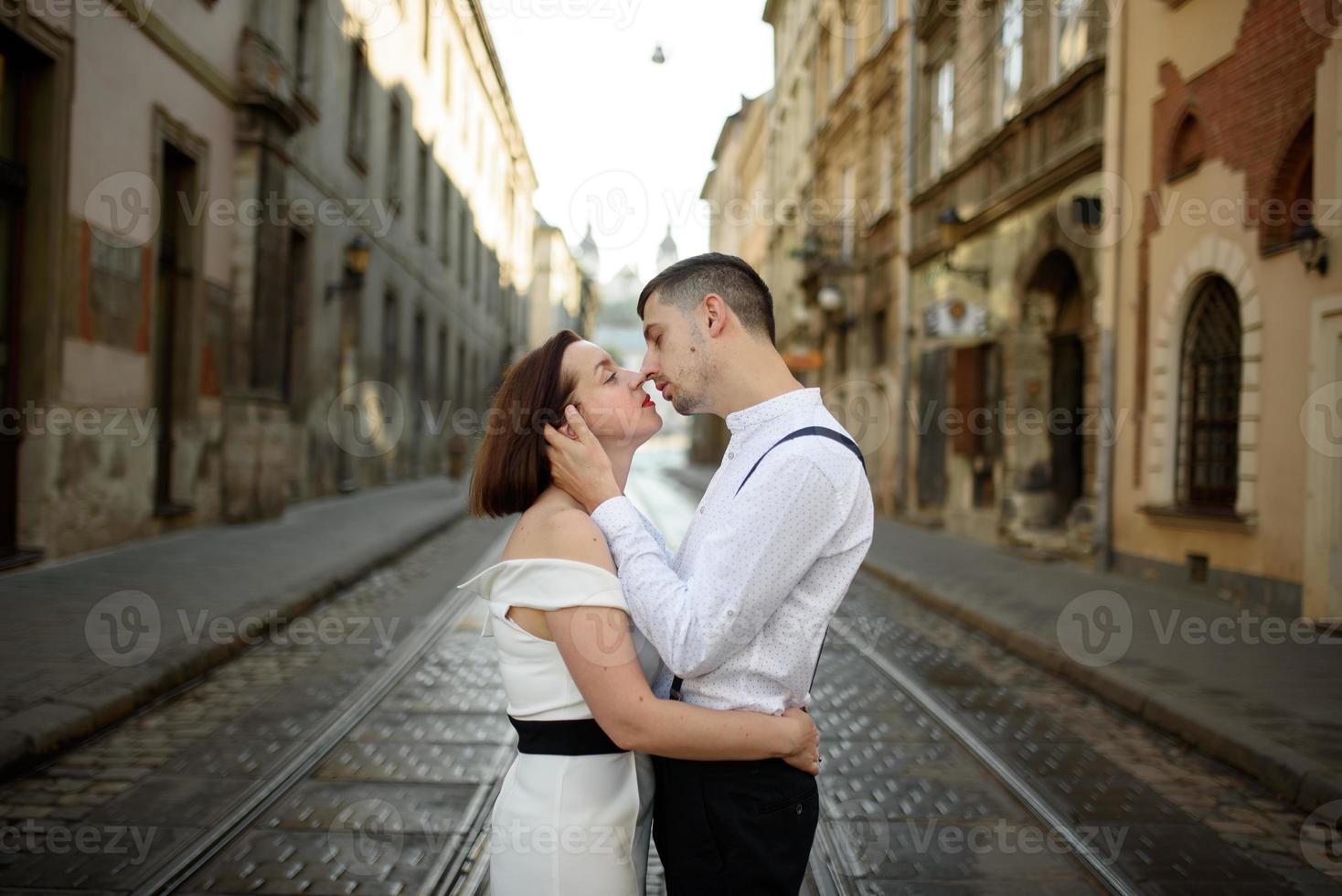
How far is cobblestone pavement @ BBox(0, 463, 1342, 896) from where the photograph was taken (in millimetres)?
3521

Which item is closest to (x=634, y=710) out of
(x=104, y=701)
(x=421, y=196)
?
(x=104, y=701)

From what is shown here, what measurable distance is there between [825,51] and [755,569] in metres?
27.8

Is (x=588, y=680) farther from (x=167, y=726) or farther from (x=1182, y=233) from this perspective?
(x=1182, y=233)

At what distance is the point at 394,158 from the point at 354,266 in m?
7.26

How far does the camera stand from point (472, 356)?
3684 centimetres

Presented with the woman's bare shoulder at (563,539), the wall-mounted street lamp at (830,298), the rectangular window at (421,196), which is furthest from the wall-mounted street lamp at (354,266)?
the woman's bare shoulder at (563,539)

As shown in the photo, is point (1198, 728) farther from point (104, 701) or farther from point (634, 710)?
point (104, 701)

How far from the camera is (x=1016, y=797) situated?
435cm

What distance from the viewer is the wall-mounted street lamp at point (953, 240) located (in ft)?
48.0

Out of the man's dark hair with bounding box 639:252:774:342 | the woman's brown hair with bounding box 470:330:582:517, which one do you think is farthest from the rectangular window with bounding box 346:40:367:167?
the man's dark hair with bounding box 639:252:774:342

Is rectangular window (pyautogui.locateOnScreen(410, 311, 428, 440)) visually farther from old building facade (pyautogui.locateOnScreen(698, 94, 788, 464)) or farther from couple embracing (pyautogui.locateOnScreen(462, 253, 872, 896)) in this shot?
couple embracing (pyautogui.locateOnScreen(462, 253, 872, 896))

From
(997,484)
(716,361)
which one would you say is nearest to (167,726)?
(716,361)

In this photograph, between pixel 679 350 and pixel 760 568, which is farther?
pixel 679 350

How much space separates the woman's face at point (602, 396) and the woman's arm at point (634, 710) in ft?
1.42
